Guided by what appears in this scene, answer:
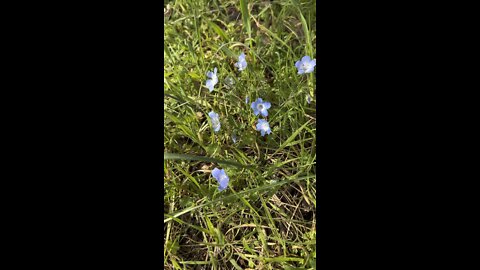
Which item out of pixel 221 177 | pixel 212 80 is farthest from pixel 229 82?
pixel 221 177

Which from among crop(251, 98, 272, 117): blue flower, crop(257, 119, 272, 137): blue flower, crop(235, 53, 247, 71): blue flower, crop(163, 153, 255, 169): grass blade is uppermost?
crop(235, 53, 247, 71): blue flower

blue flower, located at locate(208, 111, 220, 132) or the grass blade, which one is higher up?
blue flower, located at locate(208, 111, 220, 132)

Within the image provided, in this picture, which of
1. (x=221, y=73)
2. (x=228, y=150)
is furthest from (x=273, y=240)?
(x=221, y=73)

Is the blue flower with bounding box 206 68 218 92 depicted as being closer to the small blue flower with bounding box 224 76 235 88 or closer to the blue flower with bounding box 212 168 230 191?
the small blue flower with bounding box 224 76 235 88

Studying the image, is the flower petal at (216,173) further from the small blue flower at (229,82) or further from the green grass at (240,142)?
the small blue flower at (229,82)

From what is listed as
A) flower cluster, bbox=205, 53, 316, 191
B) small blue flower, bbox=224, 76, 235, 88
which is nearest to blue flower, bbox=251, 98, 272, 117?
flower cluster, bbox=205, 53, 316, 191

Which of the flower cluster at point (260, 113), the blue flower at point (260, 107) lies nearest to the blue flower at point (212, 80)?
the flower cluster at point (260, 113)

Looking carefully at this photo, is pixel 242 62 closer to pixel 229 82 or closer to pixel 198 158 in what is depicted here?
pixel 229 82

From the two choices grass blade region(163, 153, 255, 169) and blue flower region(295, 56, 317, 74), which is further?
blue flower region(295, 56, 317, 74)
